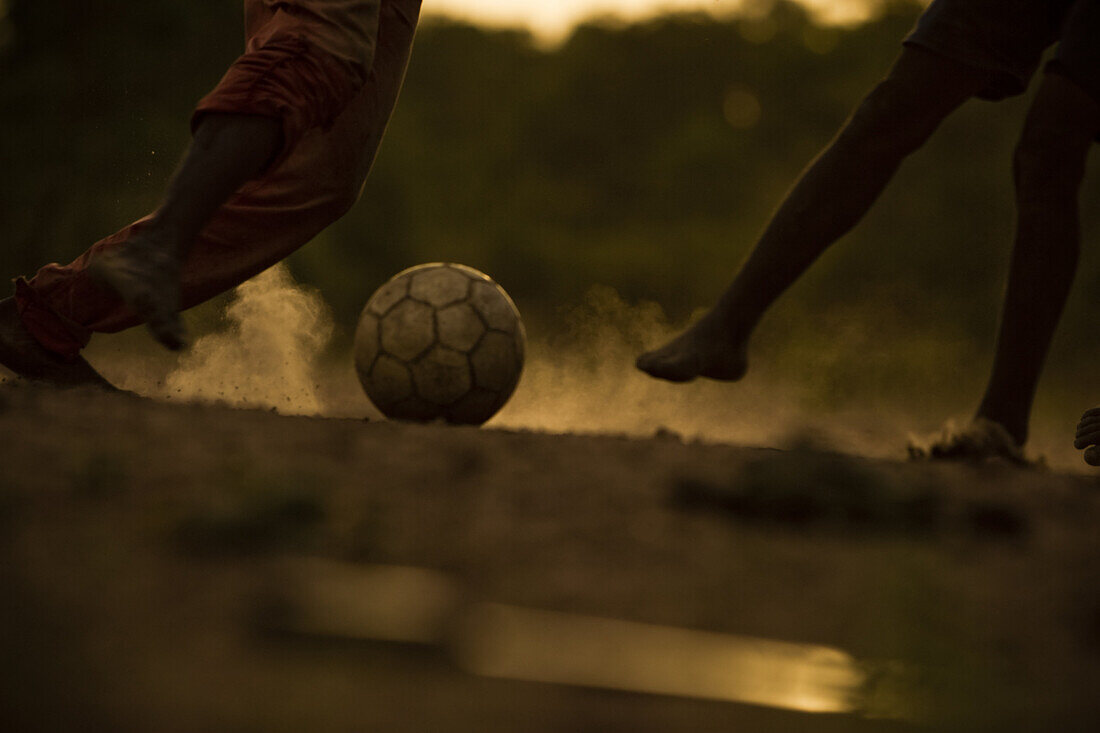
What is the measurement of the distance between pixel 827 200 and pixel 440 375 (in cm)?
138

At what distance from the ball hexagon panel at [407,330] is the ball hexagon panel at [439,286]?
4 centimetres

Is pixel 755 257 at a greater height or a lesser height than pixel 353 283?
lesser

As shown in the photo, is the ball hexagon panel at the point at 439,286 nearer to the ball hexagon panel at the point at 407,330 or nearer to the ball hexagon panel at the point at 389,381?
the ball hexagon panel at the point at 407,330

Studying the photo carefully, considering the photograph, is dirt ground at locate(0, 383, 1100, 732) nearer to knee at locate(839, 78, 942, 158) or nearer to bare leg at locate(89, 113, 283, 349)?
bare leg at locate(89, 113, 283, 349)

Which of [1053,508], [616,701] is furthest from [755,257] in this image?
[616,701]

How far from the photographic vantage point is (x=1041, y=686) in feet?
4.38

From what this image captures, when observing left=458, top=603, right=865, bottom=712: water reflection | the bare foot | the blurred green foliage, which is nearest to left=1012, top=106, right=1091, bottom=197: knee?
the bare foot

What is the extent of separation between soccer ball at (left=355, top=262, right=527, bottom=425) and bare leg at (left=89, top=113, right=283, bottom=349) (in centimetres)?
117

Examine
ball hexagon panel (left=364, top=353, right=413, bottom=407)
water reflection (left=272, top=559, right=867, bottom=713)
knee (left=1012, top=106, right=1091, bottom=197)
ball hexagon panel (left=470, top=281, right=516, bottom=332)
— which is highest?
knee (left=1012, top=106, right=1091, bottom=197)

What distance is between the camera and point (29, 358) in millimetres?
3309

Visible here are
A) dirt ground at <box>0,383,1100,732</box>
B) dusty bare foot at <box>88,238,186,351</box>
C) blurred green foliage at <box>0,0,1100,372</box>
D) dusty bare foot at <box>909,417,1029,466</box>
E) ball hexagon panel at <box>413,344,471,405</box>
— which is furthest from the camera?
blurred green foliage at <box>0,0,1100,372</box>

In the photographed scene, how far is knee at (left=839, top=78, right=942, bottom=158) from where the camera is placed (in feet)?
11.0

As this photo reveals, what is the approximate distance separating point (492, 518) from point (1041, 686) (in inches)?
35.4

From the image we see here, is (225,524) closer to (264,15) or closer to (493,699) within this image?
(493,699)
